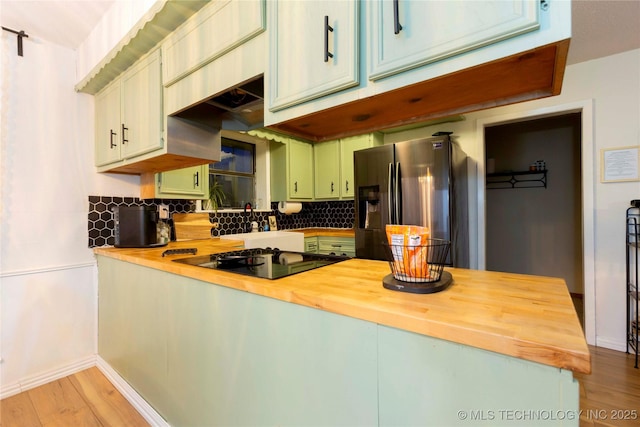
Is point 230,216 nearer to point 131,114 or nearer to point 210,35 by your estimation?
point 131,114

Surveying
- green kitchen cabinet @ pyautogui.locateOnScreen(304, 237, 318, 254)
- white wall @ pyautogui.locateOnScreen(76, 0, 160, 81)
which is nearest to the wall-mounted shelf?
green kitchen cabinet @ pyautogui.locateOnScreen(304, 237, 318, 254)

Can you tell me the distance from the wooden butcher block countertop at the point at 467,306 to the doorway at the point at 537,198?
3.37 metres

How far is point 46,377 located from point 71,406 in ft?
1.55

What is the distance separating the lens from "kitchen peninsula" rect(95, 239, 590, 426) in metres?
0.55

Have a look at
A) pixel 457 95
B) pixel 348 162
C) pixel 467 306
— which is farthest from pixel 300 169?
pixel 467 306

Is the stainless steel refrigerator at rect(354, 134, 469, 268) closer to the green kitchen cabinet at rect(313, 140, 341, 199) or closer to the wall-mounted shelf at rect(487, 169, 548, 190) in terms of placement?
the green kitchen cabinet at rect(313, 140, 341, 199)

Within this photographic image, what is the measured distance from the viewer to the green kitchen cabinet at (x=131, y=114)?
1.68 meters

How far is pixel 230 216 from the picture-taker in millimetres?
3031

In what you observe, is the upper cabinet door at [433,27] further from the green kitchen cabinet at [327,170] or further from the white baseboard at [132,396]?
the green kitchen cabinet at [327,170]

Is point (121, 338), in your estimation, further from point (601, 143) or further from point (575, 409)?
point (601, 143)

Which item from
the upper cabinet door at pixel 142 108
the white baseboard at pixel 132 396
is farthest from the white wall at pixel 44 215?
the upper cabinet door at pixel 142 108

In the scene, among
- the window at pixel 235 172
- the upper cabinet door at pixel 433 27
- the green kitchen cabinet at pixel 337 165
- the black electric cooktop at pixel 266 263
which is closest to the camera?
the upper cabinet door at pixel 433 27

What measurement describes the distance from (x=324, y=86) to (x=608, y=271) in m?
2.92

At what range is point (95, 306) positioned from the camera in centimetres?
225
